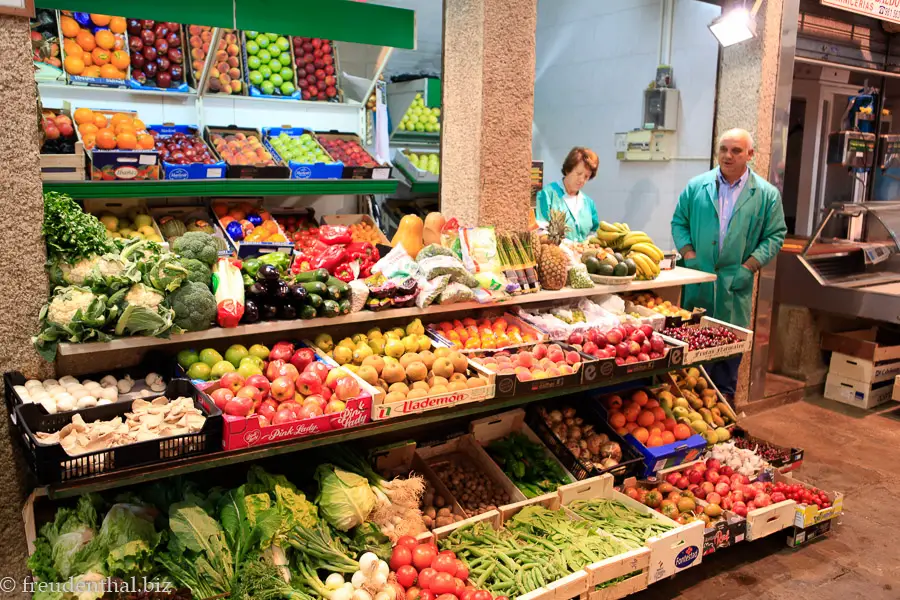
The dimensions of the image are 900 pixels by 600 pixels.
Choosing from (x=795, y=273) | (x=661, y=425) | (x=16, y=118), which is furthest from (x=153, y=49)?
(x=795, y=273)

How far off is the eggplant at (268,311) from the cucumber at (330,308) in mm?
233

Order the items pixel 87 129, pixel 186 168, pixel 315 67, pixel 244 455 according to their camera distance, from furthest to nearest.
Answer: pixel 315 67, pixel 186 168, pixel 87 129, pixel 244 455

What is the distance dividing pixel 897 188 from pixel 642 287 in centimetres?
598

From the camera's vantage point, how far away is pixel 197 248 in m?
3.49

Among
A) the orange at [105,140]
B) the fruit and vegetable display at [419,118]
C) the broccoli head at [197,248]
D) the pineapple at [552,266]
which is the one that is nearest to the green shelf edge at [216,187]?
the orange at [105,140]

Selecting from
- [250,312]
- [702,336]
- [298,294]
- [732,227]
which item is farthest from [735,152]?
[250,312]

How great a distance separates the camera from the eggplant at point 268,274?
3578 mm

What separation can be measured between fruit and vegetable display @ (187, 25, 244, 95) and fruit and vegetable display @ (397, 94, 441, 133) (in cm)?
207

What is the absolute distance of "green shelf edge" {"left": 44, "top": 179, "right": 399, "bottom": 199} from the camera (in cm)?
502

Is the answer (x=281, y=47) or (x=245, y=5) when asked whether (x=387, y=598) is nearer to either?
(x=245, y=5)

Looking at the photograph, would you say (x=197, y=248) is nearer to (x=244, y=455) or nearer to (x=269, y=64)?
(x=244, y=455)

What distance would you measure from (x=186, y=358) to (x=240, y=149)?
10.2 ft

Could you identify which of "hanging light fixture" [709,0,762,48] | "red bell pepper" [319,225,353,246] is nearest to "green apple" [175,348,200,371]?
"red bell pepper" [319,225,353,246]

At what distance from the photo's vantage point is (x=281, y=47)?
6.69 meters
